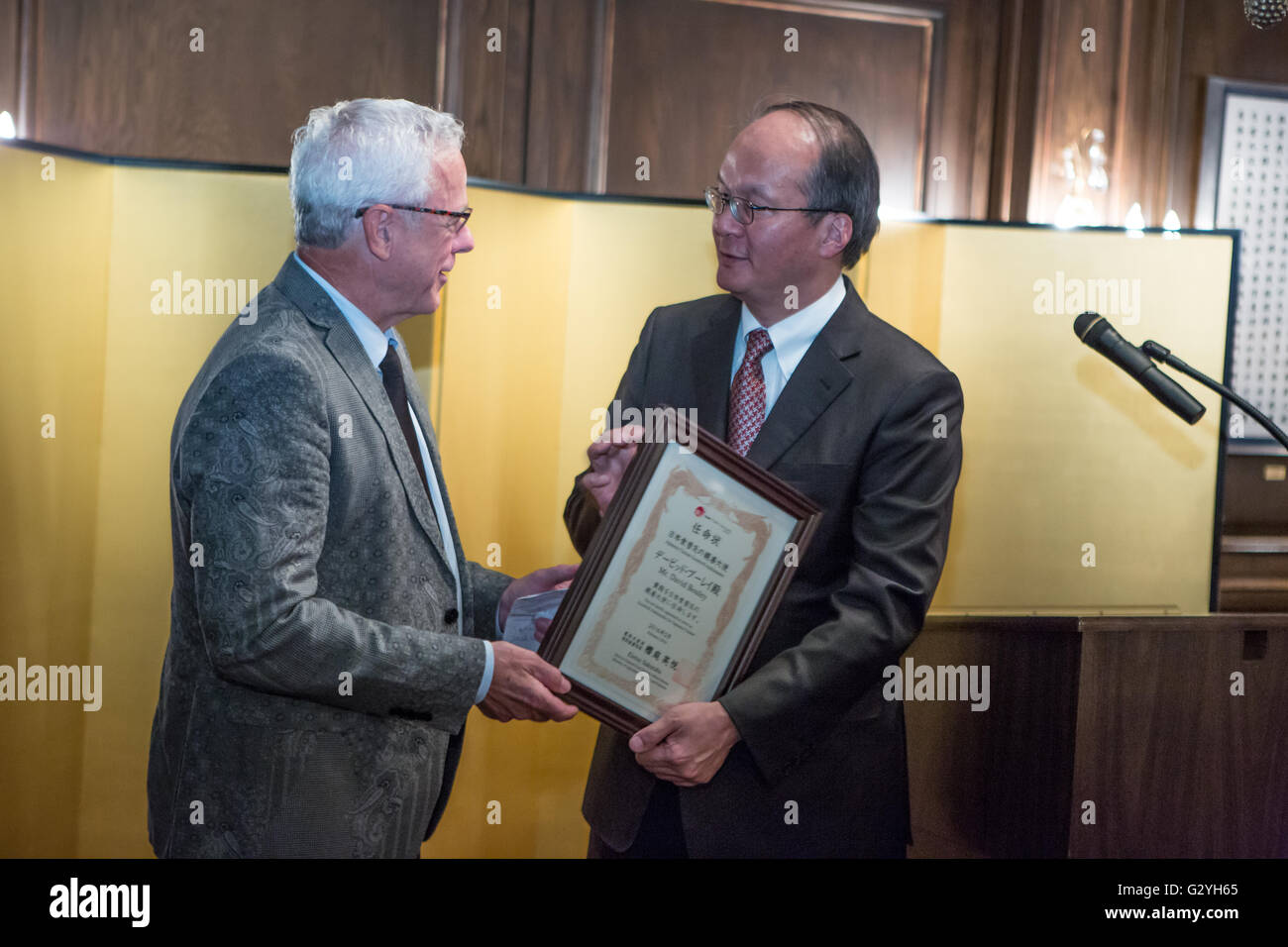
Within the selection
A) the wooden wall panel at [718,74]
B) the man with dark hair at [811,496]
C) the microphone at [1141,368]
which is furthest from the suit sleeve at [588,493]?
A: the wooden wall panel at [718,74]

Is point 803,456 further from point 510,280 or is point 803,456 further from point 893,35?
point 893,35

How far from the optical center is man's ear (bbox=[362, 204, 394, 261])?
171 centimetres

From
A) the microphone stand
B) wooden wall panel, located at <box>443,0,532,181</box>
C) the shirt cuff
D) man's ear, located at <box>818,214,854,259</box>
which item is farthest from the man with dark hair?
wooden wall panel, located at <box>443,0,532,181</box>

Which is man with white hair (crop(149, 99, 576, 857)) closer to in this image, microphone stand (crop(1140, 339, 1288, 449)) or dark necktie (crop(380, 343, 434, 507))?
dark necktie (crop(380, 343, 434, 507))

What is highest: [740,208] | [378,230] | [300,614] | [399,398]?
[740,208]

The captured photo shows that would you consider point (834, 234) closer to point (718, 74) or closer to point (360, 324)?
point (360, 324)

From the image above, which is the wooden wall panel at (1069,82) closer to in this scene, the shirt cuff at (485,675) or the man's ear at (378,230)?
the man's ear at (378,230)

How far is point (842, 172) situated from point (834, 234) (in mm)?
107

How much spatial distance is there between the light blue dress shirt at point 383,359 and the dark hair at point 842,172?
0.77 m

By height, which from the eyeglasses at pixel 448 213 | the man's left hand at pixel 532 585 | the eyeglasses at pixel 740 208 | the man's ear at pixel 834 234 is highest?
the eyeglasses at pixel 740 208

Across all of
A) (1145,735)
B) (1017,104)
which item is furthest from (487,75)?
(1145,735)

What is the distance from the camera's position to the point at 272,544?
149 cm

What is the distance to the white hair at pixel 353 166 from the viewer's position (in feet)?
5.59
